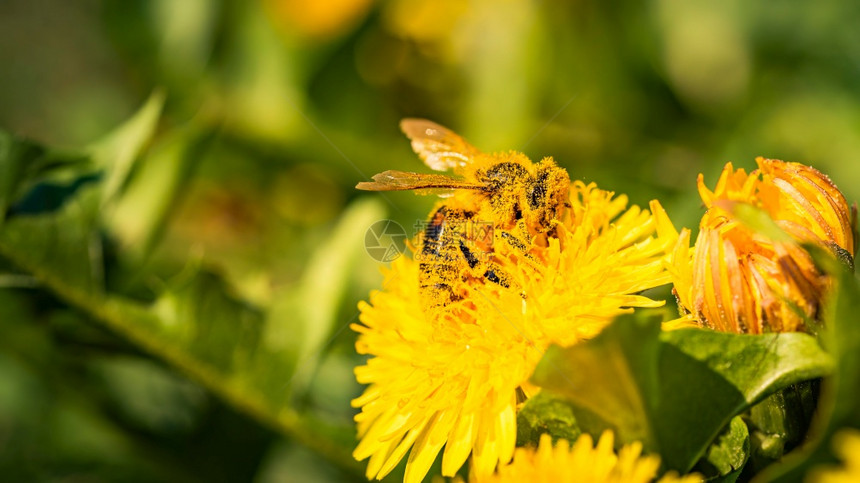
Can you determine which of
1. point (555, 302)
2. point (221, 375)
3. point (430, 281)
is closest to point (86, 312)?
point (221, 375)

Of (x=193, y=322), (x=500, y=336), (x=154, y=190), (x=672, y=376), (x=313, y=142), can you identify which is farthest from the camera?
(x=313, y=142)

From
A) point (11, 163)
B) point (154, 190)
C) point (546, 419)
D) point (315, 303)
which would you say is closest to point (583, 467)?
point (546, 419)

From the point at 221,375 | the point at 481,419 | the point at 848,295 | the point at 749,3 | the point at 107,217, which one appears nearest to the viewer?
the point at 848,295

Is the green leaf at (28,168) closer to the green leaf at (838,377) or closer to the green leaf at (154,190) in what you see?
the green leaf at (154,190)

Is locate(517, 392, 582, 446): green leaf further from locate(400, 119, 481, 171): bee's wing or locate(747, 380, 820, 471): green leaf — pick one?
locate(400, 119, 481, 171): bee's wing

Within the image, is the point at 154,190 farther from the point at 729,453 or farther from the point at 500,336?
the point at 729,453

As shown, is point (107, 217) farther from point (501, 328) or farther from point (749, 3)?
point (749, 3)
